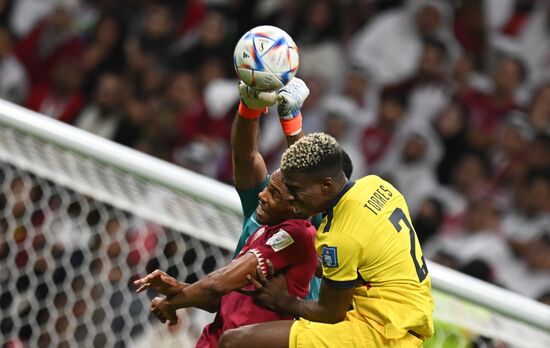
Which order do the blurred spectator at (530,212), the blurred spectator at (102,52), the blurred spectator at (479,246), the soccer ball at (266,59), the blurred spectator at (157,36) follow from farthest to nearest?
the blurred spectator at (157,36) → the blurred spectator at (102,52) → the blurred spectator at (530,212) → the blurred spectator at (479,246) → the soccer ball at (266,59)

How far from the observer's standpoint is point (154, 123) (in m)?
7.39

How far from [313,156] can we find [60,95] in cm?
477

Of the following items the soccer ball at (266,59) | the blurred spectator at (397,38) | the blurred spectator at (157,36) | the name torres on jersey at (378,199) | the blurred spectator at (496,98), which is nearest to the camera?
the name torres on jersey at (378,199)

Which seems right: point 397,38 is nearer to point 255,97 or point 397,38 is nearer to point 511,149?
point 511,149

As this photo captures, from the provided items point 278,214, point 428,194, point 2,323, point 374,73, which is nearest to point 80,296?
point 2,323

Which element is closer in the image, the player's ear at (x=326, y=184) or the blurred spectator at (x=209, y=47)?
the player's ear at (x=326, y=184)

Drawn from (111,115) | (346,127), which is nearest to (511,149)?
(346,127)

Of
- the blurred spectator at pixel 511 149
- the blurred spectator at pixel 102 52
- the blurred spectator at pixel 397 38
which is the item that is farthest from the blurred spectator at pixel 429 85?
the blurred spectator at pixel 102 52

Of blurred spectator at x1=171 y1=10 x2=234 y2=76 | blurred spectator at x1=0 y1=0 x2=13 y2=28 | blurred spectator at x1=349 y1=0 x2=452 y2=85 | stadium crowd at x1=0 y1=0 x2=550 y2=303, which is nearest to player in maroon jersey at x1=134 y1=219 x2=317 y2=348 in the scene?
stadium crowd at x1=0 y1=0 x2=550 y2=303

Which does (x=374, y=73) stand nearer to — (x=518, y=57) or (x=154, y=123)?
(x=518, y=57)

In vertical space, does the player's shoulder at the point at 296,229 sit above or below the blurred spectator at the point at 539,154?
above

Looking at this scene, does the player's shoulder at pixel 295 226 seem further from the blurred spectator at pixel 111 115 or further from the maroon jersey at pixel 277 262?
the blurred spectator at pixel 111 115

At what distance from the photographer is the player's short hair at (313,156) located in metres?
3.37

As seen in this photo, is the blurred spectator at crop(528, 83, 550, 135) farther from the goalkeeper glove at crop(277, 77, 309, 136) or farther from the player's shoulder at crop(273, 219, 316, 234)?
the player's shoulder at crop(273, 219, 316, 234)
